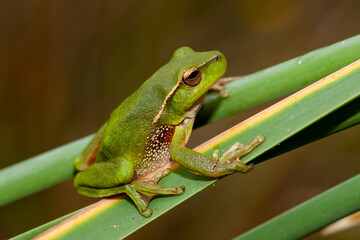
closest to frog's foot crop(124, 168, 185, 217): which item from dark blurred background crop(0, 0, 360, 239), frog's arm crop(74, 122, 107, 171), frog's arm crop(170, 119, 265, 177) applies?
frog's arm crop(170, 119, 265, 177)

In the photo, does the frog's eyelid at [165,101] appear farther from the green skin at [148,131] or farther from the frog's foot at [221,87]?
the frog's foot at [221,87]

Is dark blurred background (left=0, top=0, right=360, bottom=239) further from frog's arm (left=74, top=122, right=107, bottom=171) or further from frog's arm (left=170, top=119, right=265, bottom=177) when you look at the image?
frog's arm (left=170, top=119, right=265, bottom=177)

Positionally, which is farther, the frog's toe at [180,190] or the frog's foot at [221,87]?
the frog's foot at [221,87]

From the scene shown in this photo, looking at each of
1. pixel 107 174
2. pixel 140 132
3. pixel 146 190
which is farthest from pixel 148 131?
pixel 146 190

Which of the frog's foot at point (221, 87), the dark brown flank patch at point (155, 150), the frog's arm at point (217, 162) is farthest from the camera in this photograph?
the dark brown flank patch at point (155, 150)

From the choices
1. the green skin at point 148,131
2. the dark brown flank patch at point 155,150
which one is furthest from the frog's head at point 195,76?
the dark brown flank patch at point 155,150

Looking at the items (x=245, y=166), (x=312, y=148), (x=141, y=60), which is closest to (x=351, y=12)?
(x=312, y=148)
